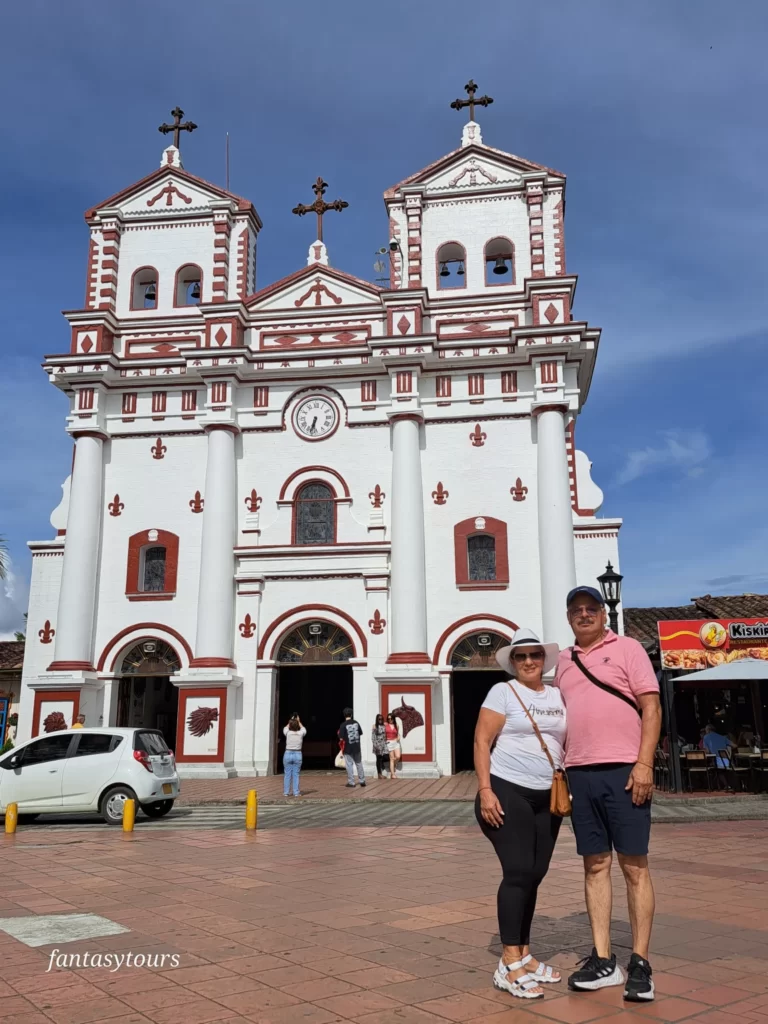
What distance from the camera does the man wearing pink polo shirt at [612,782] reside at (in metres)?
5.21

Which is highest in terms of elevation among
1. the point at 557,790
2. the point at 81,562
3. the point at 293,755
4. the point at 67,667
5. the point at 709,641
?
the point at 81,562

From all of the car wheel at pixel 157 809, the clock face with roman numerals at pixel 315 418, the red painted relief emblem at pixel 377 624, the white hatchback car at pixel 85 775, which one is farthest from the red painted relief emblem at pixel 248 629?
the white hatchback car at pixel 85 775

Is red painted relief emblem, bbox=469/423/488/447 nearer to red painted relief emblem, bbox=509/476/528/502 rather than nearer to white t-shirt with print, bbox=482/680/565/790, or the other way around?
red painted relief emblem, bbox=509/476/528/502

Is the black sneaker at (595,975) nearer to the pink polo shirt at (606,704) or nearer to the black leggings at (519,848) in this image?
the black leggings at (519,848)

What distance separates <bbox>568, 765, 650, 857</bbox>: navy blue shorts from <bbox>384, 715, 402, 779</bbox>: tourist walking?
16573mm

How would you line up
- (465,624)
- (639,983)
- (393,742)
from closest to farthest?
1. (639,983)
2. (393,742)
3. (465,624)

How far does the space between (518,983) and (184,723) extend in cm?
1906

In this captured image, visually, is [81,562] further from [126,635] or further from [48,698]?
[48,698]

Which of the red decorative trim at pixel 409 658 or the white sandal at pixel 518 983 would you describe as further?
the red decorative trim at pixel 409 658

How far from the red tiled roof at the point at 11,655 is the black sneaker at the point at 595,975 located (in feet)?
91.9

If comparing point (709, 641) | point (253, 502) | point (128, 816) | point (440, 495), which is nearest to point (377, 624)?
point (440, 495)

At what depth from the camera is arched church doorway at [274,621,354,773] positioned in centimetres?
2420

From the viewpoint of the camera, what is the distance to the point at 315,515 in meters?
25.1

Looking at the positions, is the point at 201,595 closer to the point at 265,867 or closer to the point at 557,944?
the point at 265,867
